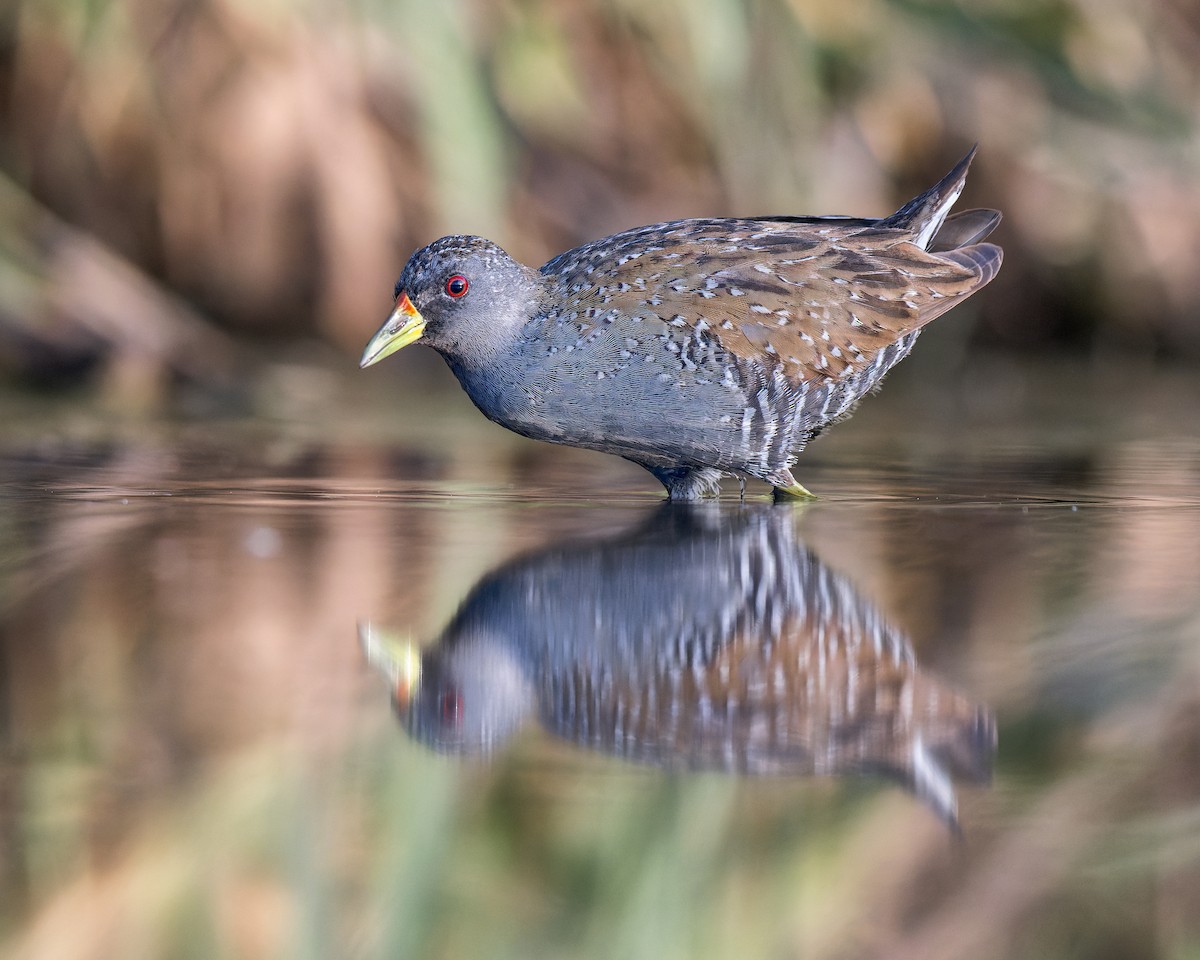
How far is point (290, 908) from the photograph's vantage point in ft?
5.49

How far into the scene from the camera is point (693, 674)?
8.11 feet

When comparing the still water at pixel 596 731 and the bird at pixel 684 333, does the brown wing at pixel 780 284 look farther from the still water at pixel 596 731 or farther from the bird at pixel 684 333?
the still water at pixel 596 731

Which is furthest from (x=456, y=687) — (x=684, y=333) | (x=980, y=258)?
(x=980, y=258)

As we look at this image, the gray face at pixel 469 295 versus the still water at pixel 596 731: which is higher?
the gray face at pixel 469 295

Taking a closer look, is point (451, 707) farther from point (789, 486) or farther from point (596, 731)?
point (789, 486)

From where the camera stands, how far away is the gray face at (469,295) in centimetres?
451

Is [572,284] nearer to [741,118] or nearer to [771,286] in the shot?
[771,286]

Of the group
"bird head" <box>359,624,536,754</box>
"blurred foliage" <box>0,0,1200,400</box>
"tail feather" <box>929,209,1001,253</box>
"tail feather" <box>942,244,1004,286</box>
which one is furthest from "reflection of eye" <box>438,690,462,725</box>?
"blurred foliage" <box>0,0,1200,400</box>

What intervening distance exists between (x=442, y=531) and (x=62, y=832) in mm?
2032


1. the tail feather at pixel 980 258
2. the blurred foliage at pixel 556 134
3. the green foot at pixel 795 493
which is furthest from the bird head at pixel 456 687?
the blurred foliage at pixel 556 134

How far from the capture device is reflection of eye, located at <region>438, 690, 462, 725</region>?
223 centimetres

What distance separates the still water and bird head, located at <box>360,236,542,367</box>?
0.50m

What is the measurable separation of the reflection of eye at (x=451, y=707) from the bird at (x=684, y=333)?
2076 mm

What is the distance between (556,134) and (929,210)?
140 inches
